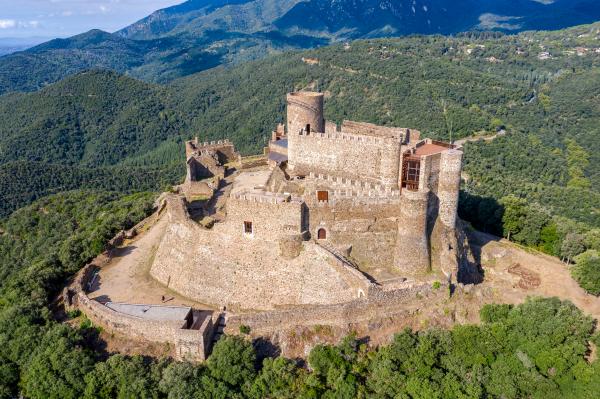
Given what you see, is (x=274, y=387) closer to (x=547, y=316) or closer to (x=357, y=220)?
(x=357, y=220)

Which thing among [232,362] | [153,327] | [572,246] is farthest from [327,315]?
[572,246]

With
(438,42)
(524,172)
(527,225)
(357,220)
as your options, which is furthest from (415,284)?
(438,42)

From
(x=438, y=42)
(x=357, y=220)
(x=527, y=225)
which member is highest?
(x=438, y=42)

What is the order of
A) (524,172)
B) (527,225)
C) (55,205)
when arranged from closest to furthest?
(527,225) → (55,205) → (524,172)

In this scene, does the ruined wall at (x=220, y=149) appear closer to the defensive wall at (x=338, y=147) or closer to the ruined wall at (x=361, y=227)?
the defensive wall at (x=338, y=147)

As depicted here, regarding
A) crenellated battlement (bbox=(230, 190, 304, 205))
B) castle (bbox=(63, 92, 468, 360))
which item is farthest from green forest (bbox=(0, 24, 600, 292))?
crenellated battlement (bbox=(230, 190, 304, 205))

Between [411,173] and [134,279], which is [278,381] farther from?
[411,173]
